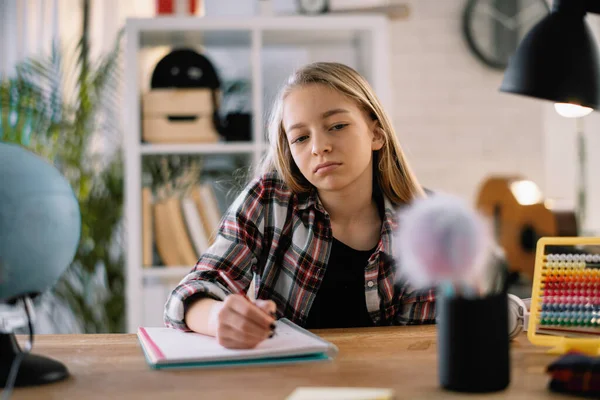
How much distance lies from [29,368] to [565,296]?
777mm

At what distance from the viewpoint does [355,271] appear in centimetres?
149

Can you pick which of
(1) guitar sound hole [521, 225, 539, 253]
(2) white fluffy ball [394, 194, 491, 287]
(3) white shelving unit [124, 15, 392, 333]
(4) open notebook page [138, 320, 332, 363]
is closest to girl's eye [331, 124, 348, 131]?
(4) open notebook page [138, 320, 332, 363]

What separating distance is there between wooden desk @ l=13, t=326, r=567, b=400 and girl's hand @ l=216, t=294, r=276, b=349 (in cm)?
7

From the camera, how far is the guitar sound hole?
3.19m

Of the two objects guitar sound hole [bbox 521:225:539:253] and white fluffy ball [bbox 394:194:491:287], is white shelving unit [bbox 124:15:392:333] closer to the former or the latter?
guitar sound hole [bbox 521:225:539:253]

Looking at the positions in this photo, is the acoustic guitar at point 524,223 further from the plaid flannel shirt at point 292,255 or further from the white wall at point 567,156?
the plaid flannel shirt at point 292,255

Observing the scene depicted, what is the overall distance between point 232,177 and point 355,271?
1454mm

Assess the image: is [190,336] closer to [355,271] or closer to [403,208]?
[355,271]

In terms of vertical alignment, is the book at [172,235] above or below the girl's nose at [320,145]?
below

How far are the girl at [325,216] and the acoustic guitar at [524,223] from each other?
5.64 ft

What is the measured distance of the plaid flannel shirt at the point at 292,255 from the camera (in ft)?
4.63

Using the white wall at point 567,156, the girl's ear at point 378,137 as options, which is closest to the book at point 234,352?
the girl's ear at point 378,137

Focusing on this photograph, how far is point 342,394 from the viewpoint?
2.39 feet

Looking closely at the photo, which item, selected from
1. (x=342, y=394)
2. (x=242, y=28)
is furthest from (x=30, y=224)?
(x=242, y=28)
